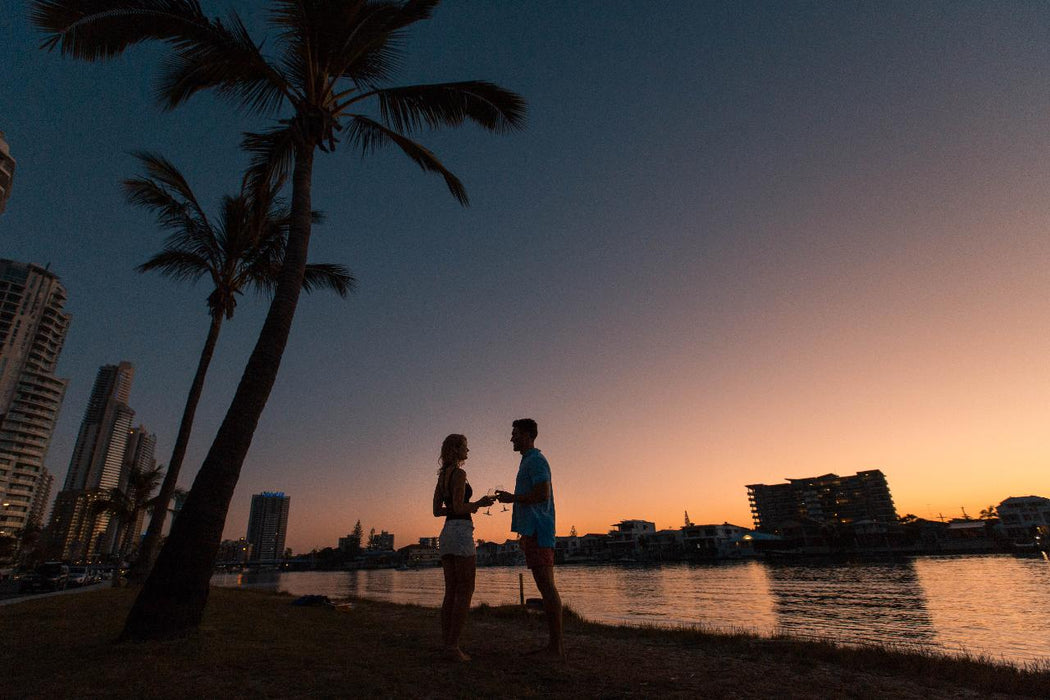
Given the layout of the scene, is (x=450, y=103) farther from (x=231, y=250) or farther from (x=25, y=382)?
(x=25, y=382)

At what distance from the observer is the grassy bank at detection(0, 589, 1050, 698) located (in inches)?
135

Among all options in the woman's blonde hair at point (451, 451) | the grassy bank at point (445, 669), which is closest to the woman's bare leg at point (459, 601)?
the grassy bank at point (445, 669)

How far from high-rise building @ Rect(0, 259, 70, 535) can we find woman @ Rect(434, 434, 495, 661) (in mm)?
109256

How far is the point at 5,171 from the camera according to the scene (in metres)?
60.2

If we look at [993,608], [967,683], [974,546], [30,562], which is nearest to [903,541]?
[974,546]

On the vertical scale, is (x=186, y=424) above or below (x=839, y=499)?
below

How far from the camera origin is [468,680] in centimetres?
369

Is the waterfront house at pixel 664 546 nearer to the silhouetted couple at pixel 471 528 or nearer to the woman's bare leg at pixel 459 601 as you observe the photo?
the silhouetted couple at pixel 471 528

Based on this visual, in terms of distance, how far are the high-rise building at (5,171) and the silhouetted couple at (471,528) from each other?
285 ft

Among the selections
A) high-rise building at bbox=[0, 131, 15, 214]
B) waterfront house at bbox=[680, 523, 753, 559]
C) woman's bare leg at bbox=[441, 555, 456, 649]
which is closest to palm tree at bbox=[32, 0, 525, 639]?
woman's bare leg at bbox=[441, 555, 456, 649]

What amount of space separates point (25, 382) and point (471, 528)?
11578cm

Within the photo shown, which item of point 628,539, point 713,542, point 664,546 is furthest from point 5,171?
point 628,539

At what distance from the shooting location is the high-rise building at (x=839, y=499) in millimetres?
145500

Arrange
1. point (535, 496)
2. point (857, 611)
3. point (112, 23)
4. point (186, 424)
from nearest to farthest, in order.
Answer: point (535, 496), point (112, 23), point (186, 424), point (857, 611)
